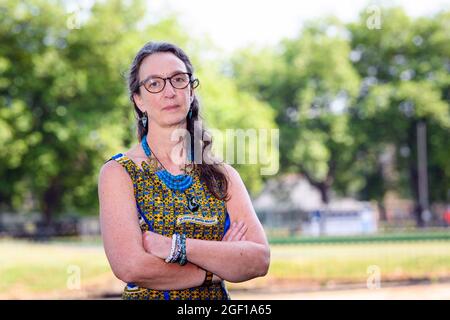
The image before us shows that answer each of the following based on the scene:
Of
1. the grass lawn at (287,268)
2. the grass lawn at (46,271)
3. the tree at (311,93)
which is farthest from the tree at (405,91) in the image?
the grass lawn at (46,271)

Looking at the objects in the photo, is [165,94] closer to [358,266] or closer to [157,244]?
[157,244]

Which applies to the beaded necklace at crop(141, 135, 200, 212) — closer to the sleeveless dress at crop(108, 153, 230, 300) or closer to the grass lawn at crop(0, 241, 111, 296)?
the sleeveless dress at crop(108, 153, 230, 300)

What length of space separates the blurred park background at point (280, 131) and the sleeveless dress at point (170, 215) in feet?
40.9

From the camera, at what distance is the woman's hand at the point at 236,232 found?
9.70 feet

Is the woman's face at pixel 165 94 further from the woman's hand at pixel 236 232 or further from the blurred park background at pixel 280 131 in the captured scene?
the blurred park background at pixel 280 131

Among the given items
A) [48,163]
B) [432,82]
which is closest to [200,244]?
[48,163]

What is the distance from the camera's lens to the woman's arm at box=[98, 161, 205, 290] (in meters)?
2.80

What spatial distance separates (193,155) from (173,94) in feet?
0.94

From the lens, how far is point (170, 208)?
2.82m

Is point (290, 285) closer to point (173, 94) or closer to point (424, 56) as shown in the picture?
point (173, 94)

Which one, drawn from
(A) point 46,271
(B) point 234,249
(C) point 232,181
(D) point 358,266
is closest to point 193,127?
(C) point 232,181

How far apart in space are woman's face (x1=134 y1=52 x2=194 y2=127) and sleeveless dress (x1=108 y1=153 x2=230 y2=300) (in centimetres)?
21

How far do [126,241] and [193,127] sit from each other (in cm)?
60
